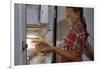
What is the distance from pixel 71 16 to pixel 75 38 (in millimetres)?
216

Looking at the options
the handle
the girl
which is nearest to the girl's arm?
the girl

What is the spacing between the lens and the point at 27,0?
5.89 ft

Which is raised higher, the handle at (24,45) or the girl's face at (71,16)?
the girl's face at (71,16)

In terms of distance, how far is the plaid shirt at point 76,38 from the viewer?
1.93 m

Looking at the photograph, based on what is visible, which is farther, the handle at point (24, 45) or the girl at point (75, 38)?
the girl at point (75, 38)

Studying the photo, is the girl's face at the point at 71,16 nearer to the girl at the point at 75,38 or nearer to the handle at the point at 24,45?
the girl at the point at 75,38

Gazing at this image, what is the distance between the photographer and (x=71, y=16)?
1938mm

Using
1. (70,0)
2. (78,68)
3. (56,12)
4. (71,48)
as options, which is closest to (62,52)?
(71,48)

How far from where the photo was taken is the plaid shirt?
6.33 feet

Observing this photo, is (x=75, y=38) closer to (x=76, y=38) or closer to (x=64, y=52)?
(x=76, y=38)

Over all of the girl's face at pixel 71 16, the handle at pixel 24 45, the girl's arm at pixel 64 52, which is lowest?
the girl's arm at pixel 64 52

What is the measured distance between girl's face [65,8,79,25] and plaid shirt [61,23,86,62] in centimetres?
4

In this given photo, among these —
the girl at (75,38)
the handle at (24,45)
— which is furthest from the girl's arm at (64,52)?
the handle at (24,45)

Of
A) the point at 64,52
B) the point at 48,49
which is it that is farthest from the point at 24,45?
the point at 64,52
